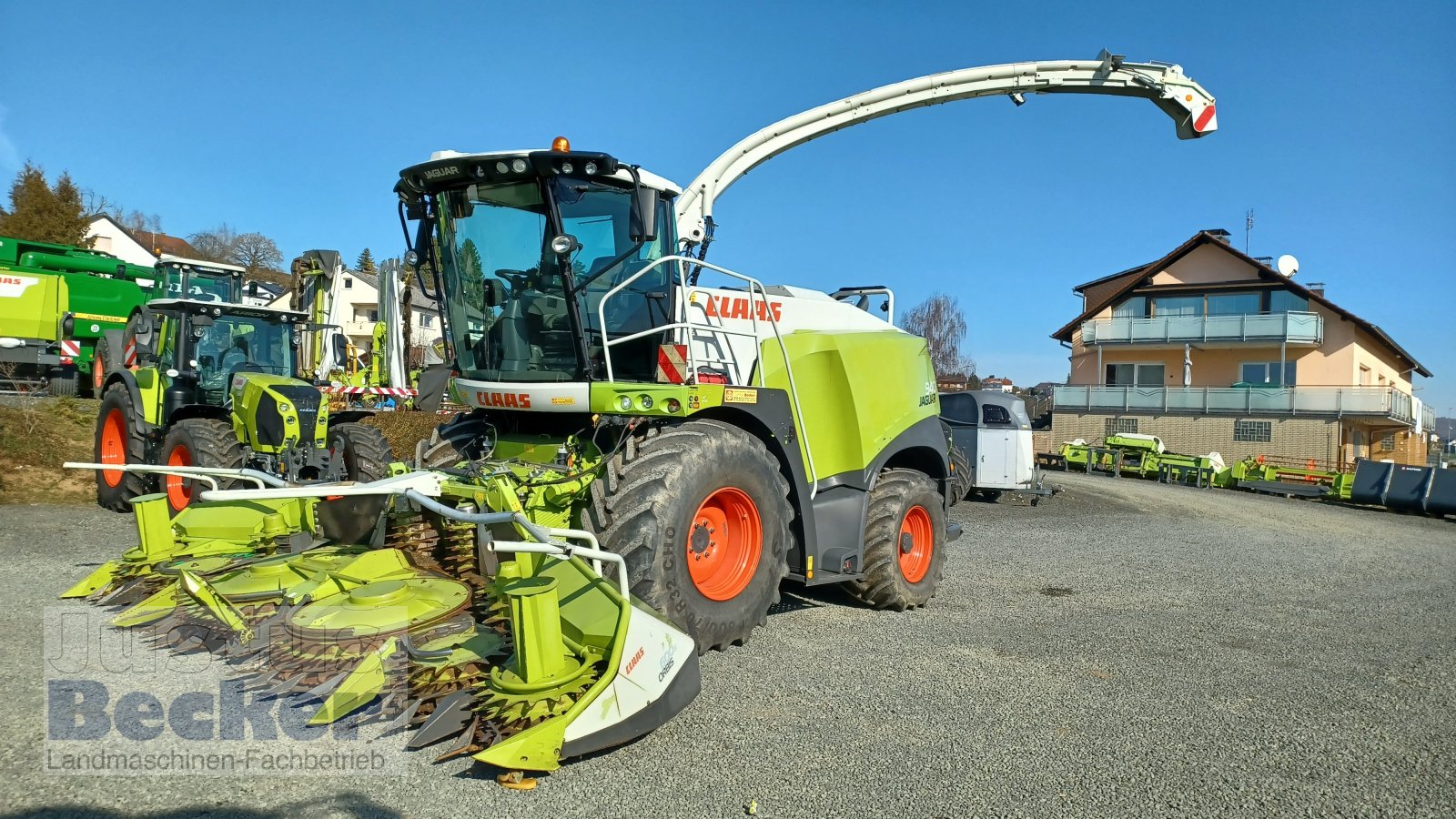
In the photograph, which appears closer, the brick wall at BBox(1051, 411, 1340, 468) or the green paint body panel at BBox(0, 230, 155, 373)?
the green paint body panel at BBox(0, 230, 155, 373)

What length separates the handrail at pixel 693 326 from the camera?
5.05 metres

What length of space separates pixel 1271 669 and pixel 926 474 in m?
2.81

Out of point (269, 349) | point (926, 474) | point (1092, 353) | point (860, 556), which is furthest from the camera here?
point (1092, 353)

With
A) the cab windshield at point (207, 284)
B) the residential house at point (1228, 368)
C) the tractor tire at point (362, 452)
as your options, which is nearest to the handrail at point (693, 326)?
the tractor tire at point (362, 452)

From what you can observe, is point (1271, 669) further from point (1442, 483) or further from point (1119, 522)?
point (1442, 483)

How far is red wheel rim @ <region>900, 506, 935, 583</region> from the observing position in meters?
6.87

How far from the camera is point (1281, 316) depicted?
110ft

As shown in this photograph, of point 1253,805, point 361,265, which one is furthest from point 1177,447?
point 361,265

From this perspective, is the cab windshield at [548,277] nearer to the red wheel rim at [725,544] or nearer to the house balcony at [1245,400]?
the red wheel rim at [725,544]

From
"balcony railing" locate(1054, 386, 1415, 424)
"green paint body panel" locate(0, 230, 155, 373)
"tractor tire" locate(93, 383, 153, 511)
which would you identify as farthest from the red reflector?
"balcony railing" locate(1054, 386, 1415, 424)

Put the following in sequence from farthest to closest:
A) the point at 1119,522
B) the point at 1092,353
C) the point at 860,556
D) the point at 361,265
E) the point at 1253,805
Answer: the point at 361,265 → the point at 1092,353 → the point at 1119,522 → the point at 860,556 → the point at 1253,805

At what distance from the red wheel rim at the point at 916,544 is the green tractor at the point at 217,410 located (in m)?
4.90

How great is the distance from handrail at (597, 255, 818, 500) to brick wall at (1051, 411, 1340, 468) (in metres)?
30.3

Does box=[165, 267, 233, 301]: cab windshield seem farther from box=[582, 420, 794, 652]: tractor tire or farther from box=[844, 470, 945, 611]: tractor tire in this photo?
box=[582, 420, 794, 652]: tractor tire
